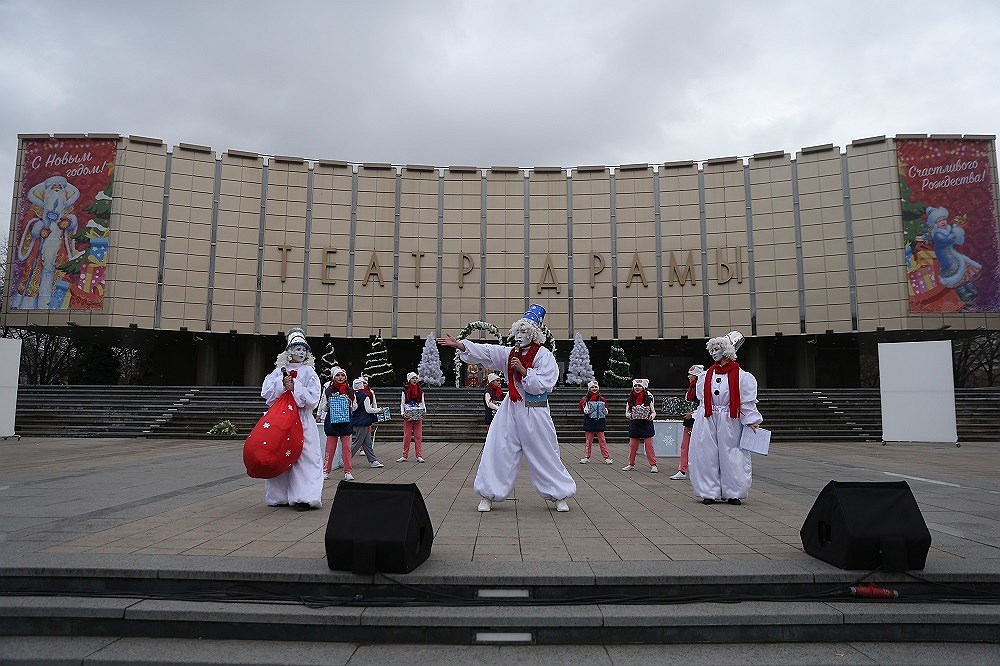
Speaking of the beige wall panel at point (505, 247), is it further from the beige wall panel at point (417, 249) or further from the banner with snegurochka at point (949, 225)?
the banner with snegurochka at point (949, 225)

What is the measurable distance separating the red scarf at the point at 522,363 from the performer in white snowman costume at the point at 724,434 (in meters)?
2.50

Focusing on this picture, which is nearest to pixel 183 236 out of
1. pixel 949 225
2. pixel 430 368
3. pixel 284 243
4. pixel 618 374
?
pixel 284 243

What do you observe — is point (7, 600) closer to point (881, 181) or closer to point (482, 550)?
point (482, 550)

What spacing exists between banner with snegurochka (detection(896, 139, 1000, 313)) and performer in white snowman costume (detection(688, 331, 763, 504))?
106 feet

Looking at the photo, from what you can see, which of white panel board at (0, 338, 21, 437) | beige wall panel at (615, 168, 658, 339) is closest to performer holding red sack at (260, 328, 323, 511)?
white panel board at (0, 338, 21, 437)

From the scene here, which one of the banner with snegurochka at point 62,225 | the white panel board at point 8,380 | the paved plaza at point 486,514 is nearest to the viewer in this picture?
the paved plaza at point 486,514

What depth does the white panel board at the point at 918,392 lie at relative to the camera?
1723 cm

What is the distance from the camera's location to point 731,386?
A: 8.09 meters

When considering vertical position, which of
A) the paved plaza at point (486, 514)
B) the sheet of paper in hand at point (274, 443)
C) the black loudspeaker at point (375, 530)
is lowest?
the paved plaza at point (486, 514)

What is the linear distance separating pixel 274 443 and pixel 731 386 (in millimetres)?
5607

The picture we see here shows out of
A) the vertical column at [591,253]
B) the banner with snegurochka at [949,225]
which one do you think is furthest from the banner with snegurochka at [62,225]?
the banner with snegurochka at [949,225]

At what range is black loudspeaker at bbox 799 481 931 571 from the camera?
447cm

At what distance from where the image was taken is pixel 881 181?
35.1 meters

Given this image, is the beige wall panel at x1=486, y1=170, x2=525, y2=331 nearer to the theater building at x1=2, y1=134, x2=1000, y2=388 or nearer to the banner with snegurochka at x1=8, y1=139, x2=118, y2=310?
the theater building at x1=2, y1=134, x2=1000, y2=388
